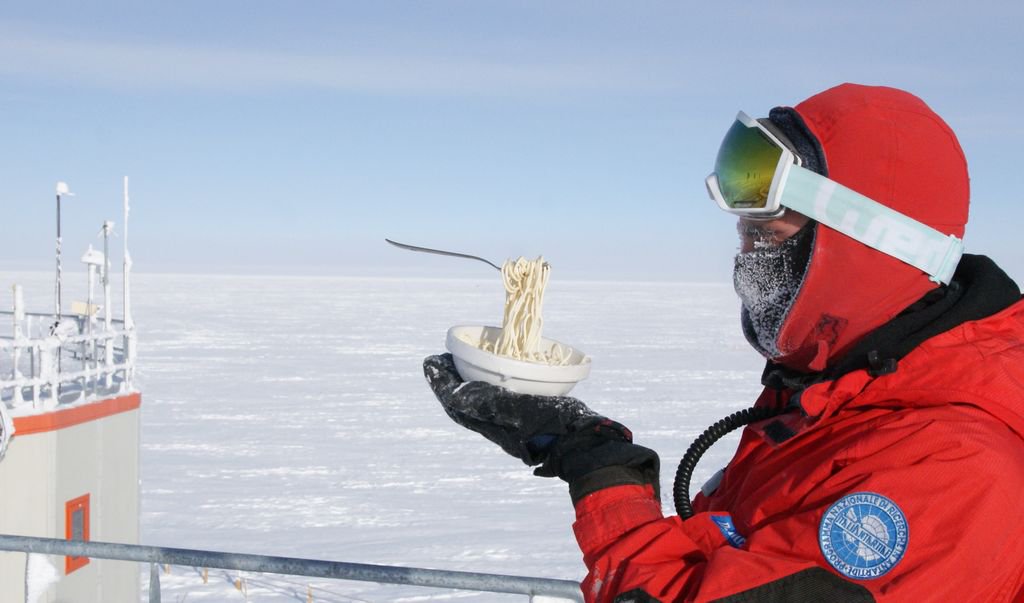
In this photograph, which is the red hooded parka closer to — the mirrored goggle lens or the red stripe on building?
the mirrored goggle lens

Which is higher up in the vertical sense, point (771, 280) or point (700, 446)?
point (771, 280)

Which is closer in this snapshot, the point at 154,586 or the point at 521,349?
the point at 521,349

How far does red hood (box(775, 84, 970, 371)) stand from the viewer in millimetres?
1378

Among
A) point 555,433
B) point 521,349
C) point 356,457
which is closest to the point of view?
point 555,433

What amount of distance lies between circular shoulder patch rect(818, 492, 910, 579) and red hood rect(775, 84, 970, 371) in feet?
1.25

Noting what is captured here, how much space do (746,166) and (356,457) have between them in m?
17.5

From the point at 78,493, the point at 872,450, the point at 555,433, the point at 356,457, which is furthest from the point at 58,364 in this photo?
the point at 356,457

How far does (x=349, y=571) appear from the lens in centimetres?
253

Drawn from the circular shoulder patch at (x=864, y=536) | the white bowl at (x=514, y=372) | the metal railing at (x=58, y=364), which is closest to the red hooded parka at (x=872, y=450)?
the circular shoulder patch at (x=864, y=536)

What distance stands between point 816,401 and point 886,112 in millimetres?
465

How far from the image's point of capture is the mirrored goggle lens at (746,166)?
1500 millimetres

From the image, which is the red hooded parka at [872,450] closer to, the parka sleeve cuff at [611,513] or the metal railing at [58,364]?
the parka sleeve cuff at [611,513]

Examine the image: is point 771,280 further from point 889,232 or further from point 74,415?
point 74,415

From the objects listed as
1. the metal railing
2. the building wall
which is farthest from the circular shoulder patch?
the building wall
